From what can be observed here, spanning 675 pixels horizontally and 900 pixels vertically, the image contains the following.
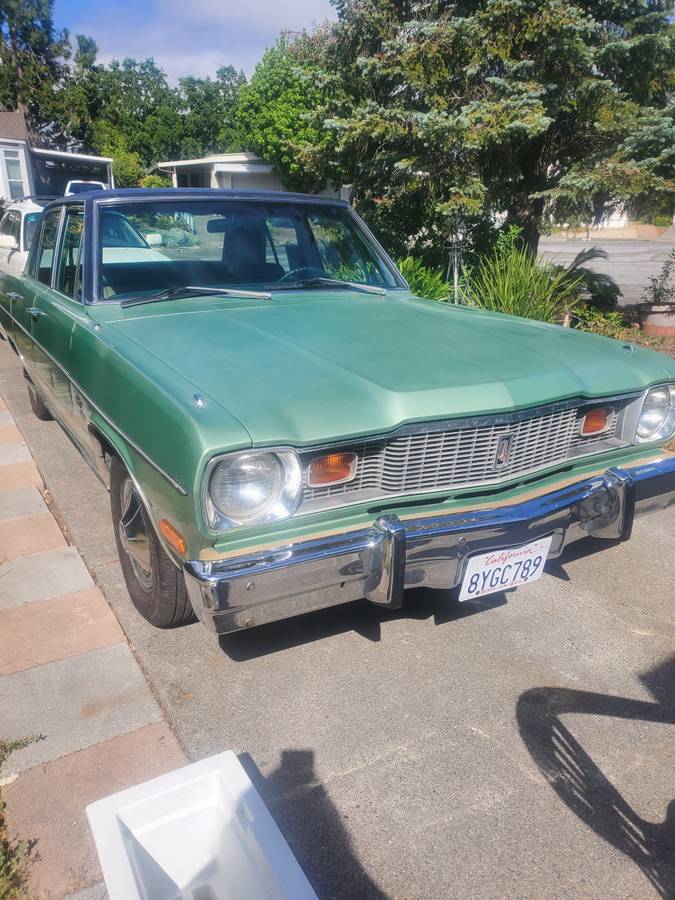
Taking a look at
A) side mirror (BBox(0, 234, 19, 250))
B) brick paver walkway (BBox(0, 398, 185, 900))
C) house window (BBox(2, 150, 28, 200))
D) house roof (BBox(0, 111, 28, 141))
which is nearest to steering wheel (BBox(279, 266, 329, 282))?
brick paver walkway (BBox(0, 398, 185, 900))

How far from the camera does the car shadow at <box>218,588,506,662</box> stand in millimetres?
2873

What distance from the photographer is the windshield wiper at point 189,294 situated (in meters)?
3.34

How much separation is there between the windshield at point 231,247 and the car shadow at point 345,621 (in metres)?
1.75

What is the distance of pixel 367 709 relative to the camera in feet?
8.26

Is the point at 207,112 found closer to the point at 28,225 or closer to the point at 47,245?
the point at 28,225

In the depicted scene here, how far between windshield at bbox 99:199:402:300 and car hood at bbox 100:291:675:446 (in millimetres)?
278

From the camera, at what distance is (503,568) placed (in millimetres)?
2613

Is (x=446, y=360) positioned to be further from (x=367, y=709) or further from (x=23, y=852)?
(x=23, y=852)

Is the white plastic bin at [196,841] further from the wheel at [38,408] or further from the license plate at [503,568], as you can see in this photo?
the wheel at [38,408]

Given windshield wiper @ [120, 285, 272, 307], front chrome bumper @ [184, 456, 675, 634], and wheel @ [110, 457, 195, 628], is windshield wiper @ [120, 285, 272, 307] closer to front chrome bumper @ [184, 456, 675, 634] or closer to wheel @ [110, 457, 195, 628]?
wheel @ [110, 457, 195, 628]

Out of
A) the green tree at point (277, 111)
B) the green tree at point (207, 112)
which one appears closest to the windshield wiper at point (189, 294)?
the green tree at point (277, 111)

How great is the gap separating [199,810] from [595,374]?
2206 millimetres

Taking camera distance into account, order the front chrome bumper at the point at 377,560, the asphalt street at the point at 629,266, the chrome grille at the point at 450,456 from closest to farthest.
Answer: the front chrome bumper at the point at 377,560 < the chrome grille at the point at 450,456 < the asphalt street at the point at 629,266

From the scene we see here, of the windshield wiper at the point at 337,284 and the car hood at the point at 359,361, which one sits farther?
the windshield wiper at the point at 337,284
